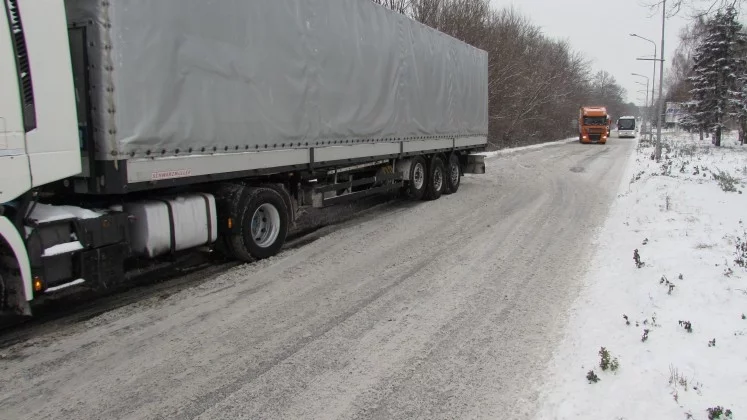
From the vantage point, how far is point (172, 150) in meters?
5.57

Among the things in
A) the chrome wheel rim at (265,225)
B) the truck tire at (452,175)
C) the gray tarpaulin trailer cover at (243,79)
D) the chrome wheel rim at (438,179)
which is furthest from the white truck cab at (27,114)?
the truck tire at (452,175)

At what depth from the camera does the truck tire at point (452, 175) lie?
13.4 meters

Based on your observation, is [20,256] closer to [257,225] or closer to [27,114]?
[27,114]

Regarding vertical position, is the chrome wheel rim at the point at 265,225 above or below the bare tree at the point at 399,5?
below

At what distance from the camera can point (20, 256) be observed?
3994 mm

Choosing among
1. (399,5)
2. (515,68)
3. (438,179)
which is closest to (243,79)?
(438,179)

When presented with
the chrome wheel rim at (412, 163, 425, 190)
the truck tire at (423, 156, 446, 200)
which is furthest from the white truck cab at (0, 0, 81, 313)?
the truck tire at (423, 156, 446, 200)

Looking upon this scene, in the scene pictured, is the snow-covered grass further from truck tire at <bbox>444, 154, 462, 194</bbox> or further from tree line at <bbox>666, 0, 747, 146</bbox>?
tree line at <bbox>666, 0, 747, 146</bbox>

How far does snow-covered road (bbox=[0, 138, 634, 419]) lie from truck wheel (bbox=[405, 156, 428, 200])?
3887mm

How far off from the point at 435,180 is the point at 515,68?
26582 mm

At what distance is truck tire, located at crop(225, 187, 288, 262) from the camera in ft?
21.5

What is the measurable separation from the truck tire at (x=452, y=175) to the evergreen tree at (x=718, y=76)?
26661 millimetres

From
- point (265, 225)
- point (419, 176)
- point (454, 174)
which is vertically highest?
point (419, 176)

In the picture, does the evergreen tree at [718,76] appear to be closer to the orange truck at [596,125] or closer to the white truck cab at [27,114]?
the orange truck at [596,125]
